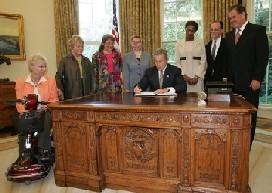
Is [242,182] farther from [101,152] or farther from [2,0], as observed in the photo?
[2,0]

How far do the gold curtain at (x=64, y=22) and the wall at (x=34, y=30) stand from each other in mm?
160

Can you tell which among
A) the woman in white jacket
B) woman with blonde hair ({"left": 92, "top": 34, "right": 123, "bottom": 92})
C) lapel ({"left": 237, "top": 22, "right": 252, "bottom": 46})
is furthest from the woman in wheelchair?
lapel ({"left": 237, "top": 22, "right": 252, "bottom": 46})

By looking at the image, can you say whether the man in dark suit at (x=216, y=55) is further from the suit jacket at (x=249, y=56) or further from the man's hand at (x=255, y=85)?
the man's hand at (x=255, y=85)

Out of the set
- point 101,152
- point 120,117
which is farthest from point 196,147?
point 101,152

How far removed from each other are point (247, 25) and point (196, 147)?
1686 millimetres

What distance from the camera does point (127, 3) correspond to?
6152mm

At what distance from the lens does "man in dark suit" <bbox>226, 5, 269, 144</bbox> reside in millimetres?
3072

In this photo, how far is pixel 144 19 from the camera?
Result: 614cm

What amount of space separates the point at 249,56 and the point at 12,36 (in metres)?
4.43

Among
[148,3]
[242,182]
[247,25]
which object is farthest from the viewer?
[148,3]

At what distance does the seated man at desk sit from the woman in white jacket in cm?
108

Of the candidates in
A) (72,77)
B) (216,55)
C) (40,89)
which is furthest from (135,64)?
(40,89)

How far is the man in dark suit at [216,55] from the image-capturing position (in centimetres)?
394

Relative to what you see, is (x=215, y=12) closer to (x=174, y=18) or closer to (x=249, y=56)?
(x=174, y=18)
